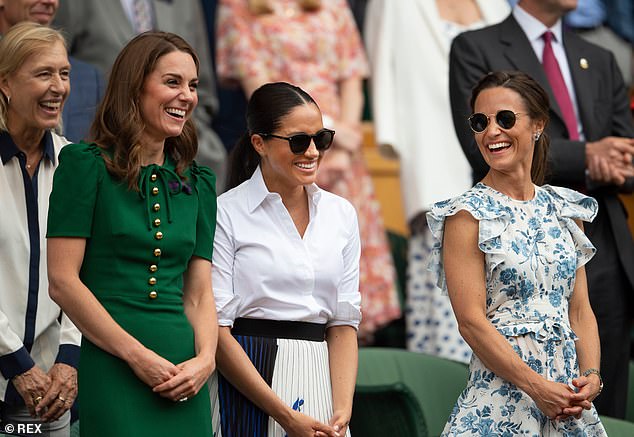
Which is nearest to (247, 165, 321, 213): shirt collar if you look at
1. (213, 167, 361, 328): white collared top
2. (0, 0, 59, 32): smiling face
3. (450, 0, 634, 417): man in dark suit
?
(213, 167, 361, 328): white collared top

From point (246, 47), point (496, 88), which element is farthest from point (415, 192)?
point (496, 88)

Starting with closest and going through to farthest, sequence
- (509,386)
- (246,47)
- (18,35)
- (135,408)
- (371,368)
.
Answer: (135,408), (509,386), (18,35), (371,368), (246,47)

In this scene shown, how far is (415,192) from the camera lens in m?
6.86

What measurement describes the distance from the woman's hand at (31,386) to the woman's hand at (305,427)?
2.48 feet

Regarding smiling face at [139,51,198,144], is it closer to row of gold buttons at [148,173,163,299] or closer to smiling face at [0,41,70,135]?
row of gold buttons at [148,173,163,299]

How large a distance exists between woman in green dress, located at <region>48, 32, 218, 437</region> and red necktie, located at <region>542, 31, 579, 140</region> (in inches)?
77.2

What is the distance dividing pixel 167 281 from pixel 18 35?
113 centimetres

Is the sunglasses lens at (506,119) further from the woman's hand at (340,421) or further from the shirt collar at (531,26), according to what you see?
the shirt collar at (531,26)

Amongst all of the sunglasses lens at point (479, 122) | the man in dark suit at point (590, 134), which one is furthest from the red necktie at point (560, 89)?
the sunglasses lens at point (479, 122)

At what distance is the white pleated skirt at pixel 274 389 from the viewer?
4.20 metres

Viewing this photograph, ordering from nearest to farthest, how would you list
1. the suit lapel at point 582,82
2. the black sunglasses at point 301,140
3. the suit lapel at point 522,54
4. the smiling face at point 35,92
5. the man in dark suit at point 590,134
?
the black sunglasses at point 301,140 → the smiling face at point 35,92 → the man in dark suit at point 590,134 → the suit lapel at point 522,54 → the suit lapel at point 582,82

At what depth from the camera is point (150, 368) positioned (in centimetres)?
384

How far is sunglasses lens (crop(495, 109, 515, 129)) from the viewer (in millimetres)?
4355

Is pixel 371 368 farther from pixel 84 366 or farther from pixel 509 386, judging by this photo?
pixel 84 366
